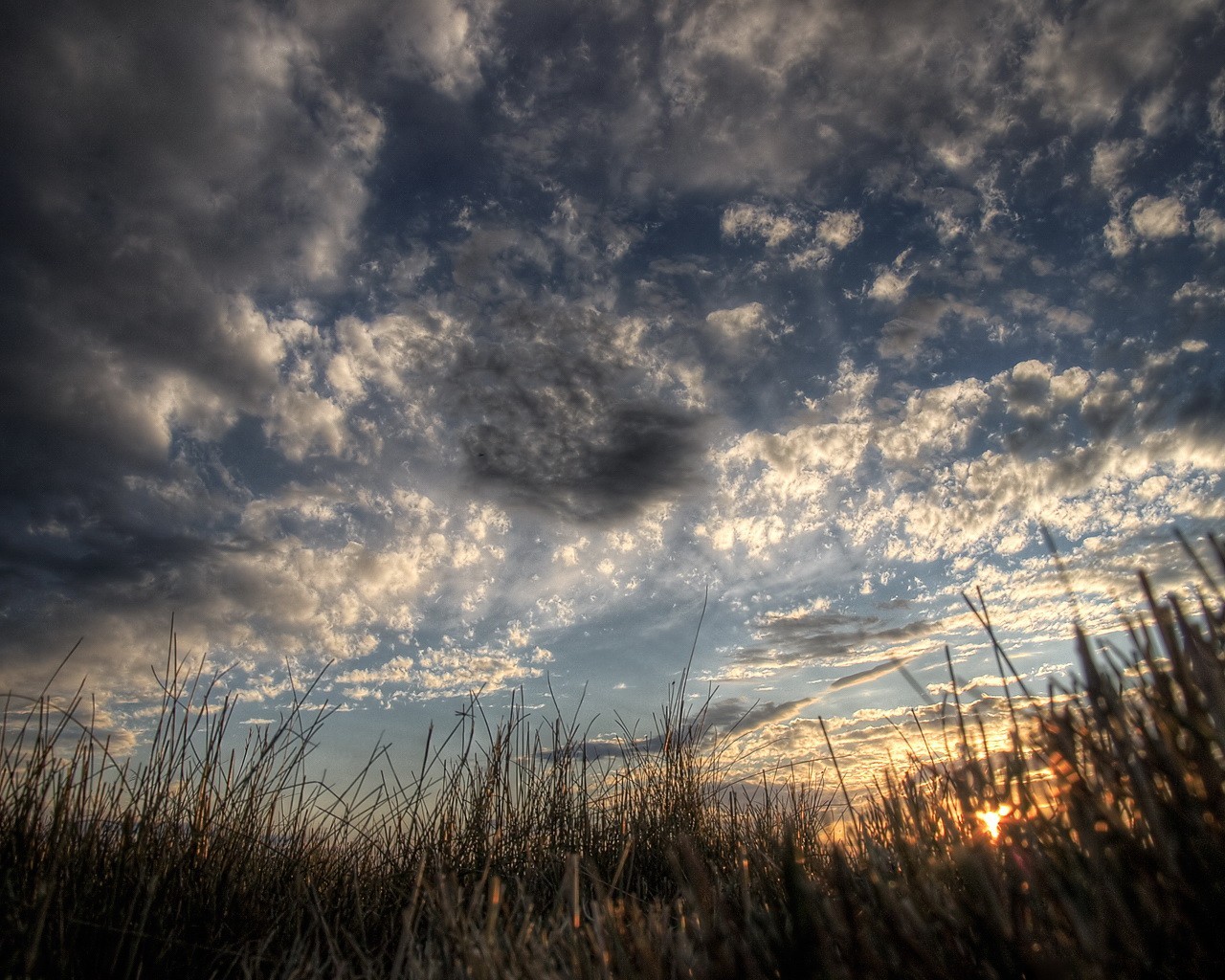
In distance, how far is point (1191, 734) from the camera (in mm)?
1129

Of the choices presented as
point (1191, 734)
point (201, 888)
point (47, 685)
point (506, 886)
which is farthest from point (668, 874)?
point (1191, 734)

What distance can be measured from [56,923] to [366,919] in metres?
2.10

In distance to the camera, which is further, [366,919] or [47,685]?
[366,919]

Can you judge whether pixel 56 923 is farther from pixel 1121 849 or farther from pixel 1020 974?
pixel 1121 849

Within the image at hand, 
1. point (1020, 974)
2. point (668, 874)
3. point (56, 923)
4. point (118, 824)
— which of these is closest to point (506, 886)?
point (668, 874)

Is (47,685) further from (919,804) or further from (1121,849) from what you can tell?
(1121,849)

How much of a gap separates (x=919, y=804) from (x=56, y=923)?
10.8 ft

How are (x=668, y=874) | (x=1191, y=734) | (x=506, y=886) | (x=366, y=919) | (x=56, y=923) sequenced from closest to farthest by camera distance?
(x=1191, y=734) < (x=56, y=923) < (x=366, y=919) < (x=506, y=886) < (x=668, y=874)

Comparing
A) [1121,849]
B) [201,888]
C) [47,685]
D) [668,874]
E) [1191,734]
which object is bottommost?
[668,874]

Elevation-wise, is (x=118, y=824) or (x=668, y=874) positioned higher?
(x=118, y=824)

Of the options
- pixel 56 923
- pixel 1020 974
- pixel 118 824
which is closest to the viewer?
pixel 1020 974

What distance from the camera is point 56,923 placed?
2.71 meters

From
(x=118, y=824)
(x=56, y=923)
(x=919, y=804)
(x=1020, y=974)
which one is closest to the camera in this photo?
(x=1020, y=974)

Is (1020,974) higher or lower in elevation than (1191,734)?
lower
